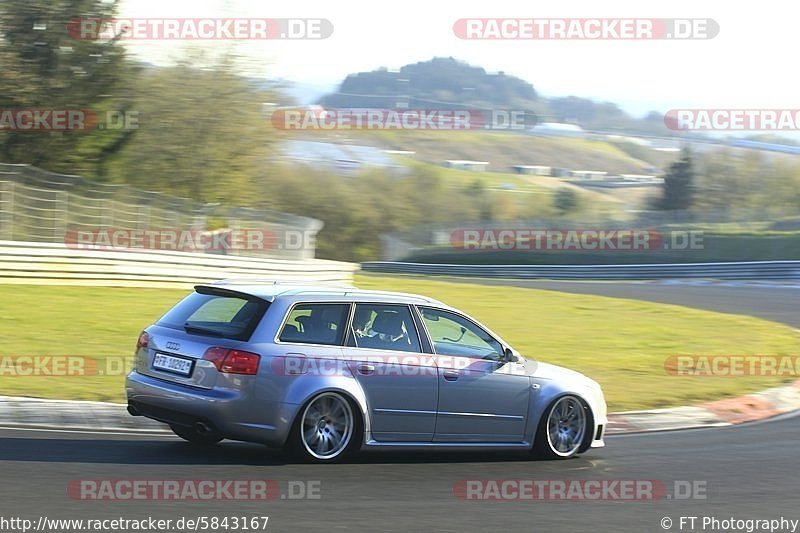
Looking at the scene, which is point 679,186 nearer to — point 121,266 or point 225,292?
point 121,266

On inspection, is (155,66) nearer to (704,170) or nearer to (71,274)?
(71,274)

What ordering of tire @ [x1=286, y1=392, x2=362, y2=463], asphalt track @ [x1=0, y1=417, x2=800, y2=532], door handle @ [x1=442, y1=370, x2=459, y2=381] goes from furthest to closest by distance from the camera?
door handle @ [x1=442, y1=370, x2=459, y2=381], tire @ [x1=286, y1=392, x2=362, y2=463], asphalt track @ [x1=0, y1=417, x2=800, y2=532]

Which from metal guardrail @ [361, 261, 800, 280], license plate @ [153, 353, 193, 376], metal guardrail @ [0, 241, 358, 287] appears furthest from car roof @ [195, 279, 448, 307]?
metal guardrail @ [361, 261, 800, 280]

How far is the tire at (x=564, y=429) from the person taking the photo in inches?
376

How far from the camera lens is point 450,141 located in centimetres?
10481

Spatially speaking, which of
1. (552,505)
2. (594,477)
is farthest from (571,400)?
(552,505)

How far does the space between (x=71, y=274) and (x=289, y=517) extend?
1683 cm

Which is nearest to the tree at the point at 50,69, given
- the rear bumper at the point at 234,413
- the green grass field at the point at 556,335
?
the green grass field at the point at 556,335

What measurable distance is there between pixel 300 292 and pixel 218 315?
0.69 m

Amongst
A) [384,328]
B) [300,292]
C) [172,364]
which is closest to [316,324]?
[300,292]

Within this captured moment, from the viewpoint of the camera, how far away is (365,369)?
8.74 m

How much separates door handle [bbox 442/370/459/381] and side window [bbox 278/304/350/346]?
0.97 m

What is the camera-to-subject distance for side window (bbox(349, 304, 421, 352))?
8938 millimetres

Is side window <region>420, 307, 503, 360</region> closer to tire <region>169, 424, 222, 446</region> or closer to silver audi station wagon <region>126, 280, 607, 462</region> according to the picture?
silver audi station wagon <region>126, 280, 607, 462</region>
